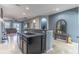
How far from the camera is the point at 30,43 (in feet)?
6.98

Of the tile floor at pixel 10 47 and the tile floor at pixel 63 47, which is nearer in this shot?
the tile floor at pixel 10 47

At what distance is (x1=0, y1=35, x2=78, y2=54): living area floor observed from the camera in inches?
84.4

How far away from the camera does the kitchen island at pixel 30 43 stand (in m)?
2.12

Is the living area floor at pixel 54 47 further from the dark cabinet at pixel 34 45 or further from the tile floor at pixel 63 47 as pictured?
the dark cabinet at pixel 34 45

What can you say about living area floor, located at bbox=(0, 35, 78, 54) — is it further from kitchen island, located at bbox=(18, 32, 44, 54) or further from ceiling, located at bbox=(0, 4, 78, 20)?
ceiling, located at bbox=(0, 4, 78, 20)

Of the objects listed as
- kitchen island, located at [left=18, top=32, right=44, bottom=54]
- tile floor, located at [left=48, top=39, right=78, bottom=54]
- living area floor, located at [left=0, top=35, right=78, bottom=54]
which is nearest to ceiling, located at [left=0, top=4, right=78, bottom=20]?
kitchen island, located at [left=18, top=32, right=44, bottom=54]

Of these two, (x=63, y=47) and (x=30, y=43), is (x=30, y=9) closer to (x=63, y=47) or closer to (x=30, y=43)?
(x=30, y=43)

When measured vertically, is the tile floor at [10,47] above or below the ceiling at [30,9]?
below

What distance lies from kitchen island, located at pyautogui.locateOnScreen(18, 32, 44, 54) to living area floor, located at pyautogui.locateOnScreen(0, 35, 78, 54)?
14 centimetres

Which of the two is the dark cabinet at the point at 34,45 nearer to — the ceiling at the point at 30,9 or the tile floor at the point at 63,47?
the tile floor at the point at 63,47

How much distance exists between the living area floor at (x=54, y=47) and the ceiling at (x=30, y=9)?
558 millimetres

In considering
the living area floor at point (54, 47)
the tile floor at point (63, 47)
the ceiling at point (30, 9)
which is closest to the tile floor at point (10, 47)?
the living area floor at point (54, 47)
